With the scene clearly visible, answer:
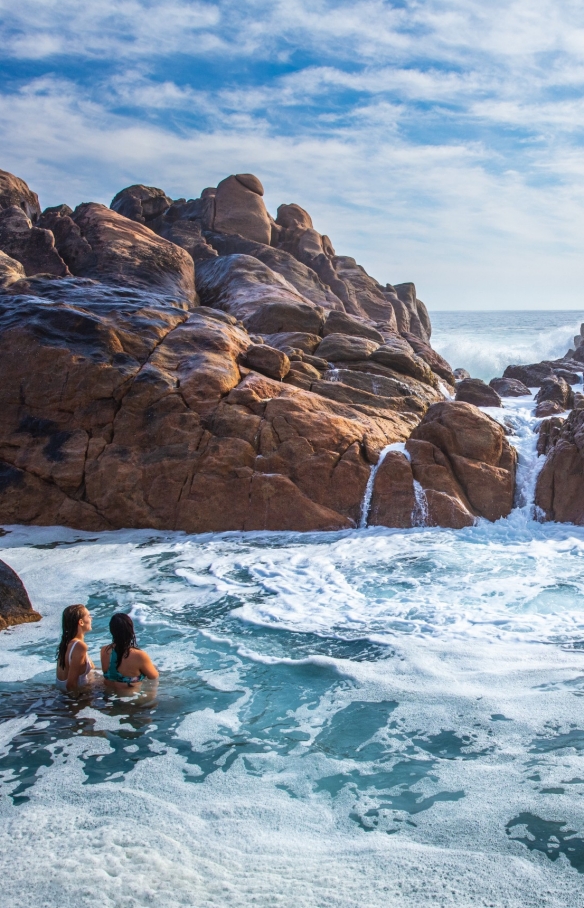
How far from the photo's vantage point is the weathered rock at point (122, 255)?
18.1 meters

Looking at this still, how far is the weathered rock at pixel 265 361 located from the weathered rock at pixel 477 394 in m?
6.25

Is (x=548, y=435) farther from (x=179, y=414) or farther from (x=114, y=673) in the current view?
(x=114, y=673)

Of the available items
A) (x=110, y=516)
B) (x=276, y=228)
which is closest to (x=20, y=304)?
(x=110, y=516)

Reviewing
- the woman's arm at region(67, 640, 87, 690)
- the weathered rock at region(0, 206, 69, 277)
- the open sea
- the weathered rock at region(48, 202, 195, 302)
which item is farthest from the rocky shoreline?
the woman's arm at region(67, 640, 87, 690)

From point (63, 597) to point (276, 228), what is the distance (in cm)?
2275

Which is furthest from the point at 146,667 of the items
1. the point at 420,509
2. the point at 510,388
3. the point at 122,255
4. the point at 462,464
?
the point at 510,388

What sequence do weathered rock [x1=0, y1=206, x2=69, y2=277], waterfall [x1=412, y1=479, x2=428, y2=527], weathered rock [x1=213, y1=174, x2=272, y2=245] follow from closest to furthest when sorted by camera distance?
waterfall [x1=412, y1=479, x2=428, y2=527]
weathered rock [x1=0, y1=206, x2=69, y2=277]
weathered rock [x1=213, y1=174, x2=272, y2=245]

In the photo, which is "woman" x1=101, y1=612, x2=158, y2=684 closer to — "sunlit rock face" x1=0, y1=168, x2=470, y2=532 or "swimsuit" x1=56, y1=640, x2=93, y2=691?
"swimsuit" x1=56, y1=640, x2=93, y2=691

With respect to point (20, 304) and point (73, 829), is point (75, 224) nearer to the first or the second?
point (20, 304)

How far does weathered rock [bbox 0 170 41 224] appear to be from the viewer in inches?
822

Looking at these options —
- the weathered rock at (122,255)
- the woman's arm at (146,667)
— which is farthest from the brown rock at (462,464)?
the weathered rock at (122,255)

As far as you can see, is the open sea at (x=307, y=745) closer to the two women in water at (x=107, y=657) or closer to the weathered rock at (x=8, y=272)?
the two women in water at (x=107, y=657)

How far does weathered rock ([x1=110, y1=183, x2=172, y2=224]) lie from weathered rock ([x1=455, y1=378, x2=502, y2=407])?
14371mm

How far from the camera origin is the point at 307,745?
443 cm
